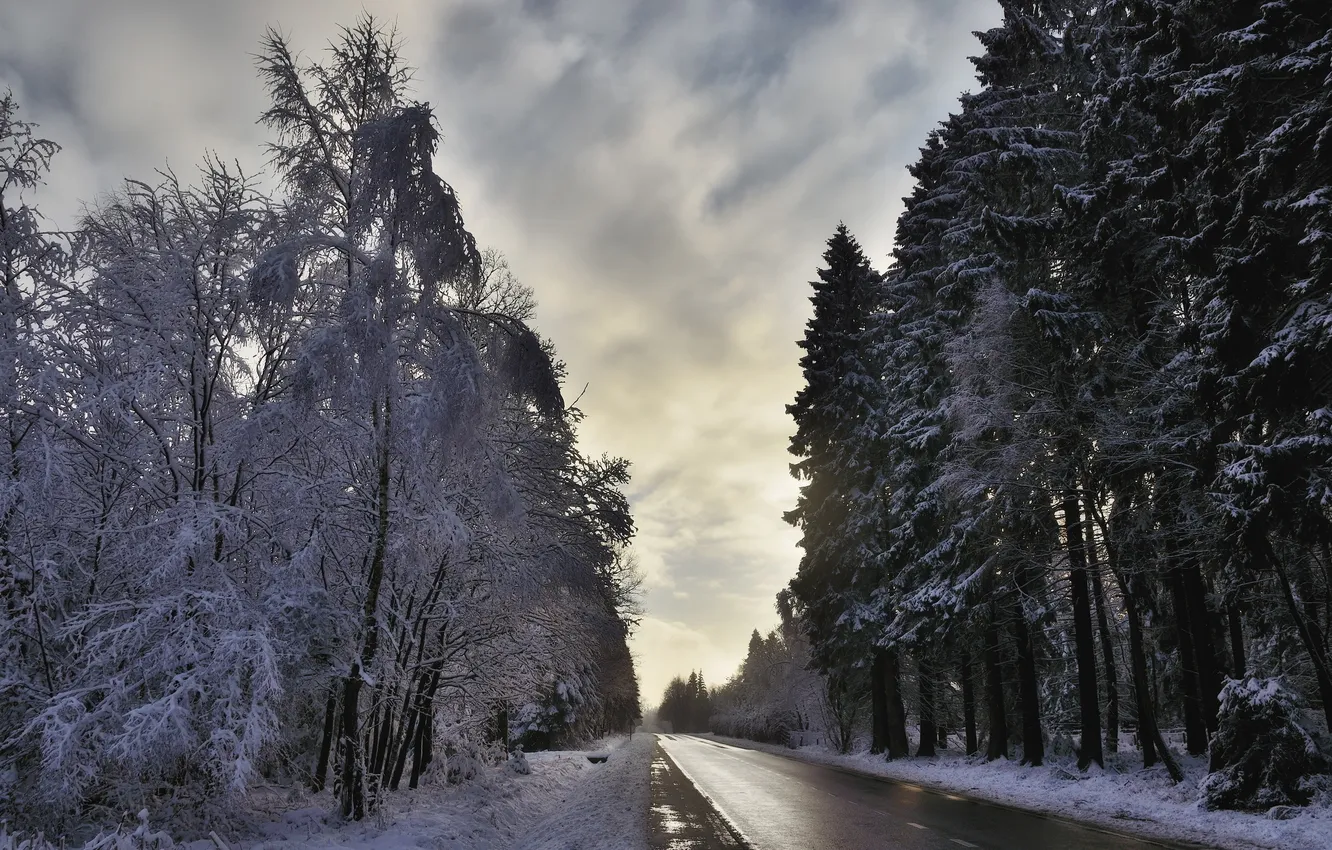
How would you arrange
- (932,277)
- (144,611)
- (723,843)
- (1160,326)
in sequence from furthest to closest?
(932,277) < (1160,326) < (723,843) < (144,611)

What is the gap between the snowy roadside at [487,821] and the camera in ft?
31.2

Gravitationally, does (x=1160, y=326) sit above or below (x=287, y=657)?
above

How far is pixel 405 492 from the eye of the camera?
11.2 m

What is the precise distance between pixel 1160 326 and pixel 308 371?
15.8 meters

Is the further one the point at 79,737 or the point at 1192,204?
the point at 1192,204

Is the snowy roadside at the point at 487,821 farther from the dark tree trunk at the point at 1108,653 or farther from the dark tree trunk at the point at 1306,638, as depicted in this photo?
the dark tree trunk at the point at 1108,653

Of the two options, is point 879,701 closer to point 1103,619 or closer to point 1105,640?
point 1105,640

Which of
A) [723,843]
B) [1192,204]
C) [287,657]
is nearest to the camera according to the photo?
[287,657]

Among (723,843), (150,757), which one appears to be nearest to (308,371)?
(150,757)

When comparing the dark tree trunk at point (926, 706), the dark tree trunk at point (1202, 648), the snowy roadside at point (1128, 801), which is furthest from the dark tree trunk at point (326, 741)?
the dark tree trunk at point (926, 706)

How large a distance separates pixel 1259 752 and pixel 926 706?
18437mm

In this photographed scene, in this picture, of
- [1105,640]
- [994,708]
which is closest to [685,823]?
[994,708]

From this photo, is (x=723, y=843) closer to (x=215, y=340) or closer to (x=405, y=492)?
(x=405, y=492)

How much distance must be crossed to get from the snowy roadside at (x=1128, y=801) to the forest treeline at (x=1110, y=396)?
750 millimetres
